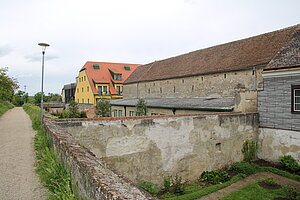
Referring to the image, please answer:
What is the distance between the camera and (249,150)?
12.9m

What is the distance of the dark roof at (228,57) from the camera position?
15481 millimetres

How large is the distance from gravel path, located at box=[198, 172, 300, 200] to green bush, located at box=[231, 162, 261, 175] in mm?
277

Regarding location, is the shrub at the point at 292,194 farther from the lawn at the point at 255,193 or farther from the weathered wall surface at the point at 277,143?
the weathered wall surface at the point at 277,143

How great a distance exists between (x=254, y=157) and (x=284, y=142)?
6.85ft

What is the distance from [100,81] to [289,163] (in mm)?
30253

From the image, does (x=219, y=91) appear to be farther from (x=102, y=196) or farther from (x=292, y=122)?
(x=102, y=196)

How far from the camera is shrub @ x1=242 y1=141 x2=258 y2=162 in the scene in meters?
12.7

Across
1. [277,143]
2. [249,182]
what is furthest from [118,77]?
[249,182]

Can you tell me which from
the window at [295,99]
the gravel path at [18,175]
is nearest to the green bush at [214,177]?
the window at [295,99]

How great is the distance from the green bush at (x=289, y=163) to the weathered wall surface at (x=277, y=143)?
0.24 m

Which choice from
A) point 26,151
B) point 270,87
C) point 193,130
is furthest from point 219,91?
point 26,151

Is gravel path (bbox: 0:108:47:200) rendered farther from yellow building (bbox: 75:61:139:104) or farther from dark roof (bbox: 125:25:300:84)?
yellow building (bbox: 75:61:139:104)

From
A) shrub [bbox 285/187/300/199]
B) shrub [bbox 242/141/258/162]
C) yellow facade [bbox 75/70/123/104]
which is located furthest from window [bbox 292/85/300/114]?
yellow facade [bbox 75/70/123/104]

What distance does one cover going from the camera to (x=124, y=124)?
28.6 ft
